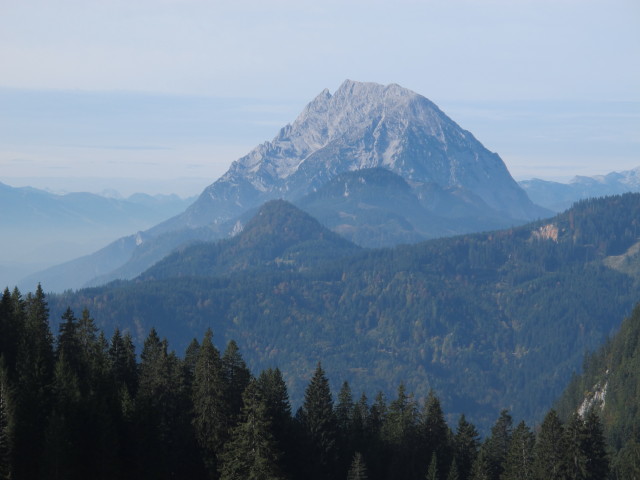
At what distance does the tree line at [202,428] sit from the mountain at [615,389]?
4720 cm

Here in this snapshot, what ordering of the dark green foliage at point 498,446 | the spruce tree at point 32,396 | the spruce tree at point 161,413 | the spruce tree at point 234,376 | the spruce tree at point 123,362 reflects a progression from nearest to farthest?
the spruce tree at point 32,396 → the spruce tree at point 161,413 → the spruce tree at point 234,376 → the spruce tree at point 123,362 → the dark green foliage at point 498,446

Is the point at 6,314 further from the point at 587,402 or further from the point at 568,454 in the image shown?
the point at 587,402

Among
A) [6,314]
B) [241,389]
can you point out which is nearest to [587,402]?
[241,389]

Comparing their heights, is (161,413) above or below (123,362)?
below

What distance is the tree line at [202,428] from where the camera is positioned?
2496 inches

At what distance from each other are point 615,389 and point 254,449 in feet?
399

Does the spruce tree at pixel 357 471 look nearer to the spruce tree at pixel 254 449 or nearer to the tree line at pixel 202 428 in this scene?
the tree line at pixel 202 428

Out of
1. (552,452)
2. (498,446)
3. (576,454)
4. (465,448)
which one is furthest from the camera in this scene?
(498,446)

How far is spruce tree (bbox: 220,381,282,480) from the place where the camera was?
6250 cm

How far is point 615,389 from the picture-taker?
16675cm

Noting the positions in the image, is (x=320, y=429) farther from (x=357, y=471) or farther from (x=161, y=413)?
(x=161, y=413)

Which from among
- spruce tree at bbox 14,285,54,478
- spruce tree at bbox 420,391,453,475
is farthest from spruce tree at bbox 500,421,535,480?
spruce tree at bbox 14,285,54,478

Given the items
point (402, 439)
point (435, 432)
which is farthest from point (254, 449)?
point (435, 432)

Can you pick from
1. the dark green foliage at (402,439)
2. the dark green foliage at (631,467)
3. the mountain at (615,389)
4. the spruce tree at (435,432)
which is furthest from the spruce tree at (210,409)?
the mountain at (615,389)
